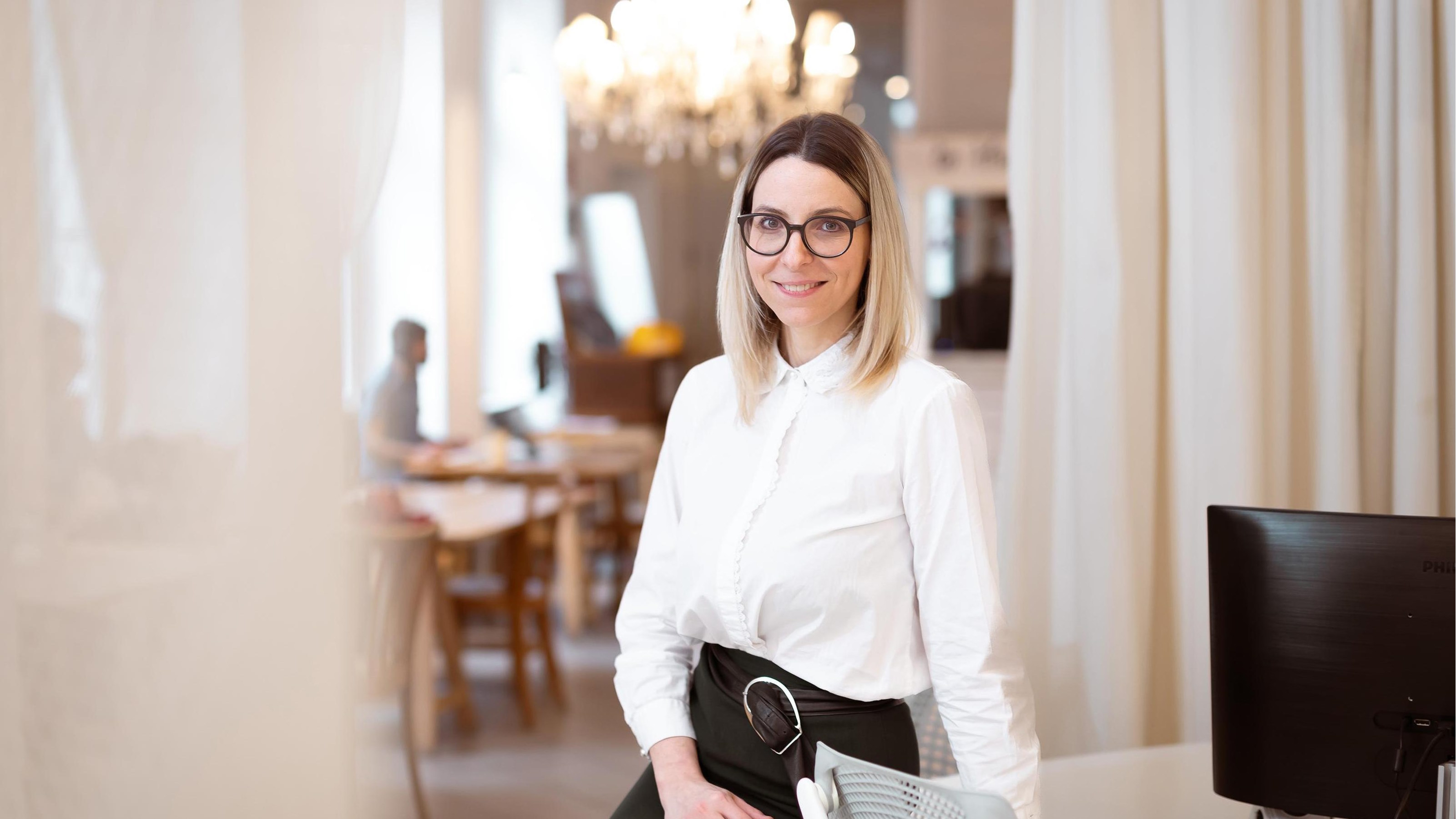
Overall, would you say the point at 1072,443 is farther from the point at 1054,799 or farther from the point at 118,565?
the point at 118,565

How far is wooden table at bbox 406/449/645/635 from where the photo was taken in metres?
Answer: 4.98

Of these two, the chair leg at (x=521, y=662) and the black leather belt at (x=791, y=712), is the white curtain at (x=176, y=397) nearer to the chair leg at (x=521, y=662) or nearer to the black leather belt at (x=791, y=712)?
the black leather belt at (x=791, y=712)

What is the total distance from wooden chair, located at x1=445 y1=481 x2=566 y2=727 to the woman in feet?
9.59

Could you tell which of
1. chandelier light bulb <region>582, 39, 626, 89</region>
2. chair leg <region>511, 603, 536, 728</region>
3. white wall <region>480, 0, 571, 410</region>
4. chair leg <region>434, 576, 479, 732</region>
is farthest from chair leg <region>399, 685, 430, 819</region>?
white wall <region>480, 0, 571, 410</region>

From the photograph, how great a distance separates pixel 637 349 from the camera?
28.4ft

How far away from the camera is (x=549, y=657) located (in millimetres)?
4520

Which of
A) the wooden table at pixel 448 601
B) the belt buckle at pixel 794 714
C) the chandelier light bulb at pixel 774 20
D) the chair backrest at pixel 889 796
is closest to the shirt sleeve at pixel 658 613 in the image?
the belt buckle at pixel 794 714

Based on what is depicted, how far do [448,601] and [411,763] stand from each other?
47.2 inches

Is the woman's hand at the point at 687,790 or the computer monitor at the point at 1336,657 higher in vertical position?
the computer monitor at the point at 1336,657

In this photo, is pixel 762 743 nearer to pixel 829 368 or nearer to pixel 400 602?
pixel 829 368

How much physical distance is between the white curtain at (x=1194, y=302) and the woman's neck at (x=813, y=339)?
872 mm

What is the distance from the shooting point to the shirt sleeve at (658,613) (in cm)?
154

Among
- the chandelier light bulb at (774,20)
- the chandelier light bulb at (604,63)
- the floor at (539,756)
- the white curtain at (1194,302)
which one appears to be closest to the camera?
the white curtain at (1194,302)

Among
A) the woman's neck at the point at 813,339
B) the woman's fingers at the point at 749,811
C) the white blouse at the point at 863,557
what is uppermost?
the woman's neck at the point at 813,339
